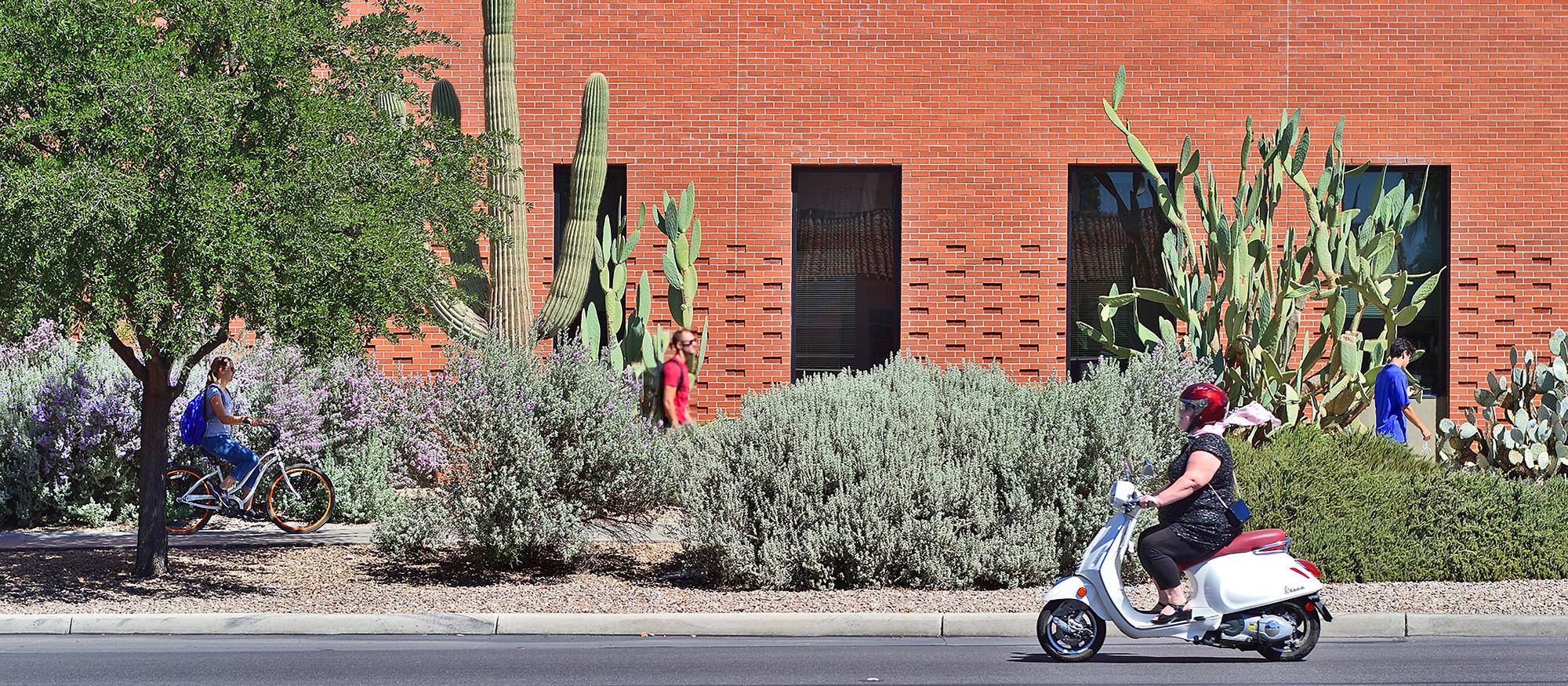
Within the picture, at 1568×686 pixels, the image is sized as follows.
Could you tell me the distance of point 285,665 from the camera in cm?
727

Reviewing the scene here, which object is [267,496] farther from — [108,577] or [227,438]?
[108,577]

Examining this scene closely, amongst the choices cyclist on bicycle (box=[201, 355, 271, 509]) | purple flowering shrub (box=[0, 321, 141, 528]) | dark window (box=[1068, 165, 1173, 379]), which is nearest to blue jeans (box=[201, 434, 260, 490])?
cyclist on bicycle (box=[201, 355, 271, 509])

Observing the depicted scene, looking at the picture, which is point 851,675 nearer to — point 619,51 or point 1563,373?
point 1563,373

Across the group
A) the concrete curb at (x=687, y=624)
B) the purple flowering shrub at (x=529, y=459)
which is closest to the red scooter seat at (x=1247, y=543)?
the concrete curb at (x=687, y=624)

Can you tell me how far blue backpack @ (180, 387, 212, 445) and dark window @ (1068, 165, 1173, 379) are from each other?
30.3 ft

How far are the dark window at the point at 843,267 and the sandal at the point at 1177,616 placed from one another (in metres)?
9.57

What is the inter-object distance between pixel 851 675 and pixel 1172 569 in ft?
5.59

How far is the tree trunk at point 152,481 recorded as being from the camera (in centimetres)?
977

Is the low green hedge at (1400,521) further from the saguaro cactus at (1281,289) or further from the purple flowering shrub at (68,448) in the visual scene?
the purple flowering shrub at (68,448)

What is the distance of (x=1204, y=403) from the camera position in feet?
23.9

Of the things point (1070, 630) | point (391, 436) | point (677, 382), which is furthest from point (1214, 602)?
point (677, 382)

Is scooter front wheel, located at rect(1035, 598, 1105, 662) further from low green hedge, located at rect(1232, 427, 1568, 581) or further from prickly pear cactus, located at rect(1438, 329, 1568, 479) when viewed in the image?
prickly pear cactus, located at rect(1438, 329, 1568, 479)

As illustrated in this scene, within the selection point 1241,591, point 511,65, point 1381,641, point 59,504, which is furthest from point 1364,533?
point 59,504

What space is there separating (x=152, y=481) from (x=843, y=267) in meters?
Result: 8.71
